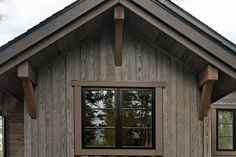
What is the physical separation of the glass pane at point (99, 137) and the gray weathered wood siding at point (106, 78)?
0.26 m

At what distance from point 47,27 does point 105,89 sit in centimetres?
138

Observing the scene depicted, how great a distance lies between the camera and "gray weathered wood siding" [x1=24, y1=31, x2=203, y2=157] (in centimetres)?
505

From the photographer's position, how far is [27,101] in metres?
4.80

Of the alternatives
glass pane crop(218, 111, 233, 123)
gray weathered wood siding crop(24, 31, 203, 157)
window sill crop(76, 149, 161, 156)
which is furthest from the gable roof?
glass pane crop(218, 111, 233, 123)

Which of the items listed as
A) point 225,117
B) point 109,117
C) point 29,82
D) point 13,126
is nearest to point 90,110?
point 109,117

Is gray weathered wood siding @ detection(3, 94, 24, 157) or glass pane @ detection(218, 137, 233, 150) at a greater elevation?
gray weathered wood siding @ detection(3, 94, 24, 157)

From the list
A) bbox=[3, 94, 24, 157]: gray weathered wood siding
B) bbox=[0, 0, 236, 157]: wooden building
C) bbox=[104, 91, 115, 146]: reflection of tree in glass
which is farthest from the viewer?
bbox=[3, 94, 24, 157]: gray weathered wood siding

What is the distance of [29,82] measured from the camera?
466cm

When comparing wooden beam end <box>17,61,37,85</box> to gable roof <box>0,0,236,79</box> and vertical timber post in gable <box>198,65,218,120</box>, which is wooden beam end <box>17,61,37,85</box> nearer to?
gable roof <box>0,0,236,79</box>

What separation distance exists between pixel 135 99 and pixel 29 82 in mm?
1680

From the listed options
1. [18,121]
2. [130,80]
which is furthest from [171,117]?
[18,121]

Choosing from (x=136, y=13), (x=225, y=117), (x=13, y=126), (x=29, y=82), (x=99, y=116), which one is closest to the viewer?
(x=136, y=13)

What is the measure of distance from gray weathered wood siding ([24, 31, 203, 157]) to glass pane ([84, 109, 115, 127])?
270 millimetres

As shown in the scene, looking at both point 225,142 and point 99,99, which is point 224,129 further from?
point 99,99
